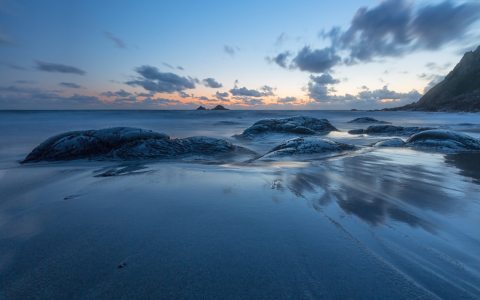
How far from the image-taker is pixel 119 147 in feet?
14.6

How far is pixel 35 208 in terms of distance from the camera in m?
1.70

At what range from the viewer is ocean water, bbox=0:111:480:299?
2.91ft

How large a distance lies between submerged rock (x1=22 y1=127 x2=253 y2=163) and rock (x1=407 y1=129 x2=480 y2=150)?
4.88 m

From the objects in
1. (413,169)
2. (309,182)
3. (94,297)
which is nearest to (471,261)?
(309,182)

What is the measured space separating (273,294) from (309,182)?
172 cm

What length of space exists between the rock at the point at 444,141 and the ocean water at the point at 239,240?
3.39m

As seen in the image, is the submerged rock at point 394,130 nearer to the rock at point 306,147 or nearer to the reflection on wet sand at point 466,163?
the reflection on wet sand at point 466,163

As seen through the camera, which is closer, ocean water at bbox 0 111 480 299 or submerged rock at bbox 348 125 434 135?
ocean water at bbox 0 111 480 299

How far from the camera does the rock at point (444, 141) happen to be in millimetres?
4848

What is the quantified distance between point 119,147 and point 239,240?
13.7 feet

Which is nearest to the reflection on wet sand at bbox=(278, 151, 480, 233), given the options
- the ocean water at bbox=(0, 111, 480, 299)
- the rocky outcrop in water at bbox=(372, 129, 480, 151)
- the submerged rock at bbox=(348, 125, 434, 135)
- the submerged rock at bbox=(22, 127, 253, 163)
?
the ocean water at bbox=(0, 111, 480, 299)

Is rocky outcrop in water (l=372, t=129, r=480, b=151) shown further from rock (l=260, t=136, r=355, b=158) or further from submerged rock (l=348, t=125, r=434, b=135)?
submerged rock (l=348, t=125, r=434, b=135)

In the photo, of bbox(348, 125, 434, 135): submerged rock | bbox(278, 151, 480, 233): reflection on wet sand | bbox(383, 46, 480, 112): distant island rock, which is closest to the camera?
bbox(278, 151, 480, 233): reflection on wet sand

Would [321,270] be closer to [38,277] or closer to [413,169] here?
[38,277]
